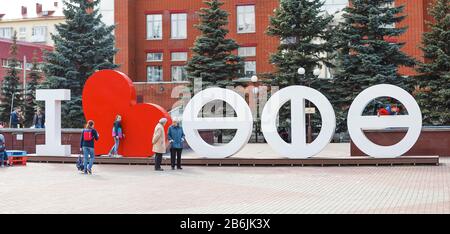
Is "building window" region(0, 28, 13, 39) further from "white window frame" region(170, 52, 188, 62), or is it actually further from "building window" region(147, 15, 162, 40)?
"white window frame" region(170, 52, 188, 62)

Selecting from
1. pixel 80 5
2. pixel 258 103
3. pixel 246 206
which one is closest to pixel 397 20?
pixel 258 103

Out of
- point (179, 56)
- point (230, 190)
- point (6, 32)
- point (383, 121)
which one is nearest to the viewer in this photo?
point (230, 190)

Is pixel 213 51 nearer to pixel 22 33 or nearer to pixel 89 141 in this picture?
pixel 89 141

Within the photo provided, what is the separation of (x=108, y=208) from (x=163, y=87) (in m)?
33.6

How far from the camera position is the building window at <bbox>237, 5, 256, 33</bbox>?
151ft

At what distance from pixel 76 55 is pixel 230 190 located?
2453 cm

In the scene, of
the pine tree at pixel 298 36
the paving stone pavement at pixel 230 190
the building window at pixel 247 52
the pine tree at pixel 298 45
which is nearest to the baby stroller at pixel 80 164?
the paving stone pavement at pixel 230 190

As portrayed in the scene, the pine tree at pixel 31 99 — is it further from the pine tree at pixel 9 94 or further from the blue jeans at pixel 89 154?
the blue jeans at pixel 89 154

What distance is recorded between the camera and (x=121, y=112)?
880 inches

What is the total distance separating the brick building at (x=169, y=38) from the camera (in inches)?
1764

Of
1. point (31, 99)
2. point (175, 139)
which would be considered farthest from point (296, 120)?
point (31, 99)

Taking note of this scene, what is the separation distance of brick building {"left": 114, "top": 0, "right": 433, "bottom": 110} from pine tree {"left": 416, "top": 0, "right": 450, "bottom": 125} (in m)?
11.6

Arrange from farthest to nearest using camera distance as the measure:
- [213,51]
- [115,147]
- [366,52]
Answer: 1. [213,51]
2. [366,52]
3. [115,147]

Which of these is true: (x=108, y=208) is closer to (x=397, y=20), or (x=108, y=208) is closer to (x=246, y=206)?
(x=246, y=206)
